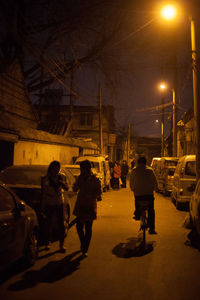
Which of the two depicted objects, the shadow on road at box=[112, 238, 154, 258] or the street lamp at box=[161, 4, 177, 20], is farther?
the street lamp at box=[161, 4, 177, 20]

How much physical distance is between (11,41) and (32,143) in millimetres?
8600

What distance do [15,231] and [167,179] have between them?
12546 millimetres

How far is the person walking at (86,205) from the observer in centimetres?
616

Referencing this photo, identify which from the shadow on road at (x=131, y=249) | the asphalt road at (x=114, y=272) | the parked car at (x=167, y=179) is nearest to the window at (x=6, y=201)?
the asphalt road at (x=114, y=272)

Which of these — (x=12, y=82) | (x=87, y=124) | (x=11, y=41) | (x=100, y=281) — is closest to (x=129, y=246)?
(x=100, y=281)

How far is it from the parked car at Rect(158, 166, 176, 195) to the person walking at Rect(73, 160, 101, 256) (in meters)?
10.1

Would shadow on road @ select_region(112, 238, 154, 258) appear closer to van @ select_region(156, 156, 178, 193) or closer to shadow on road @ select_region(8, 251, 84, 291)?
shadow on road @ select_region(8, 251, 84, 291)

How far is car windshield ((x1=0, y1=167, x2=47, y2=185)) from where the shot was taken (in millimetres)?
8344

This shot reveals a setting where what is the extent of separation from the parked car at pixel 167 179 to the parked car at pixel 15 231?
36.5 ft

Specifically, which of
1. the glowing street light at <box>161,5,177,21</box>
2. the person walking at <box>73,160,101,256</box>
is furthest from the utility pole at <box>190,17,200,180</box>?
the person walking at <box>73,160,101,256</box>

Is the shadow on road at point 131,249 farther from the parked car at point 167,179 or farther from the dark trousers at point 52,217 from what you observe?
the parked car at point 167,179

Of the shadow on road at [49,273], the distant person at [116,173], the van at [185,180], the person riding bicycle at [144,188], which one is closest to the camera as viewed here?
the shadow on road at [49,273]

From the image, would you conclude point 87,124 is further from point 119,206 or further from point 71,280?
point 71,280

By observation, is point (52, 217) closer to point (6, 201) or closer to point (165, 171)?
point (6, 201)
